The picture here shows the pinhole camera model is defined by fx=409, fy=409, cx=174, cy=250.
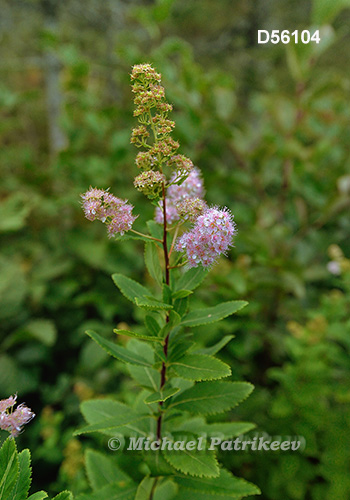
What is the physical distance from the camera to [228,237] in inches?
31.8

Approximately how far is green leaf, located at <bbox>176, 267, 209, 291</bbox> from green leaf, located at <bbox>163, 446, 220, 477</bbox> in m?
0.38

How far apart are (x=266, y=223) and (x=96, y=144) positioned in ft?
9.01

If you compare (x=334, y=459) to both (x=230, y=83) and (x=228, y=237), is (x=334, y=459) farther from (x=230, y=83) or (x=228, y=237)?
(x=230, y=83)

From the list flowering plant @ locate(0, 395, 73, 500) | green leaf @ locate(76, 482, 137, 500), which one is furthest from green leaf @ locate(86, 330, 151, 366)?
green leaf @ locate(76, 482, 137, 500)

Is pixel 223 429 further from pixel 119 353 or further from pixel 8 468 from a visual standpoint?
pixel 8 468

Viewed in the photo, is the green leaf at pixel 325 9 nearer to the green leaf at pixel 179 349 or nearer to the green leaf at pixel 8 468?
the green leaf at pixel 179 349

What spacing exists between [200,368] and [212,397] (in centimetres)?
15

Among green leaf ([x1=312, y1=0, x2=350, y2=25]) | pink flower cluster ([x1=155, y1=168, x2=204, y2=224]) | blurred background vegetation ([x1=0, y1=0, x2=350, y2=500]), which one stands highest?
green leaf ([x1=312, y1=0, x2=350, y2=25])

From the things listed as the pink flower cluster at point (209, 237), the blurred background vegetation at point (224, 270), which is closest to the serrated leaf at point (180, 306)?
the pink flower cluster at point (209, 237)

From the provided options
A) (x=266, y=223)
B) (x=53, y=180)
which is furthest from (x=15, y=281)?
(x=266, y=223)

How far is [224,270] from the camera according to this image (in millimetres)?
2377

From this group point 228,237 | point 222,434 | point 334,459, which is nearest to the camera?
point 228,237

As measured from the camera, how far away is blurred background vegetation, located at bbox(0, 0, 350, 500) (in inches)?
76.8

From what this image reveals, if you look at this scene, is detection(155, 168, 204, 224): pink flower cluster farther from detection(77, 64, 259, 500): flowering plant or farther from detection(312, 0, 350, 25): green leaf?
detection(312, 0, 350, 25): green leaf
